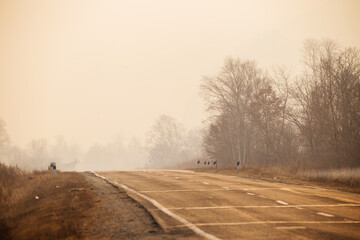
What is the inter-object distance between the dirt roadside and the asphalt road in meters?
0.48

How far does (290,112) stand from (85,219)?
33084mm

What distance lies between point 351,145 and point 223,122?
64.4 feet

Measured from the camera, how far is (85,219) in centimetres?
970

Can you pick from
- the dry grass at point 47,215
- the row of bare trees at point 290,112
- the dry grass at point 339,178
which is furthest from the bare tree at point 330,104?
the dry grass at point 47,215

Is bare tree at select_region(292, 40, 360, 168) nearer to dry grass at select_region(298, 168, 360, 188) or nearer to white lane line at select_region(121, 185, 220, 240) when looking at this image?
dry grass at select_region(298, 168, 360, 188)

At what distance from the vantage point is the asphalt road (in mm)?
7832

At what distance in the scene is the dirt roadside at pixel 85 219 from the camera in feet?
26.4

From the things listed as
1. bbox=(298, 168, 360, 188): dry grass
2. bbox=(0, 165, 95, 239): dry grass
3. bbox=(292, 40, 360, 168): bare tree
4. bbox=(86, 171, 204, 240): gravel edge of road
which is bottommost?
bbox=(0, 165, 95, 239): dry grass

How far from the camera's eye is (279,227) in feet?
27.1

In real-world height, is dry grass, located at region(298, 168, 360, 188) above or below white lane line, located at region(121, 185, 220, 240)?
above

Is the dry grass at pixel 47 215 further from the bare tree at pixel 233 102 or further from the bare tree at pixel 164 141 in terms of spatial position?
the bare tree at pixel 164 141

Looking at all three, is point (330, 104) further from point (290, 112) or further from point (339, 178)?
point (339, 178)

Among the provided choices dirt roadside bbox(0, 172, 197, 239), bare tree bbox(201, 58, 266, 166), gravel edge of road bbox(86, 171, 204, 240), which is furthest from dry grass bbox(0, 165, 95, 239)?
bare tree bbox(201, 58, 266, 166)

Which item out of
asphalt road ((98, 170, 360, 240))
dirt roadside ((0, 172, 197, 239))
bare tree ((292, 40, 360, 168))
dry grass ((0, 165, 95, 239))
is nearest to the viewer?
asphalt road ((98, 170, 360, 240))
